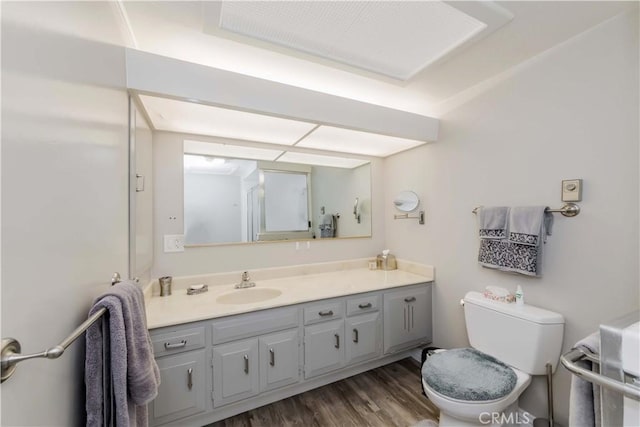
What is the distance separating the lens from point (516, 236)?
1.51m

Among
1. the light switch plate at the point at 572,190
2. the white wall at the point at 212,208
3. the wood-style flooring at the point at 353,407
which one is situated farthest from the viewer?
the white wall at the point at 212,208

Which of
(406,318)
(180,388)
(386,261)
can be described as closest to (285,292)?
(180,388)

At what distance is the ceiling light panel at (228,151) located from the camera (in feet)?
6.52

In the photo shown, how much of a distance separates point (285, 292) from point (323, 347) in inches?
18.6

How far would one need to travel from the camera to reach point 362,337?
1944 millimetres

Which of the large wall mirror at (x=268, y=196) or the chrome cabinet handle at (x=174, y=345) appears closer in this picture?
the chrome cabinet handle at (x=174, y=345)

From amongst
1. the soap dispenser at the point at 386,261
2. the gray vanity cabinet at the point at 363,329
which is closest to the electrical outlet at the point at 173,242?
the gray vanity cabinet at the point at 363,329

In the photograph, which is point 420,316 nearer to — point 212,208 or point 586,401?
point 586,401

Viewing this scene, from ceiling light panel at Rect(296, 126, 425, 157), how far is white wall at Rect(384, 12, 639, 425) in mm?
426

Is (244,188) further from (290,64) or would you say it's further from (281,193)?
(290,64)

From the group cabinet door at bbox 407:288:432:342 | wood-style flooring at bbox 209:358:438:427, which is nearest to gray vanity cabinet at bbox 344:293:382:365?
wood-style flooring at bbox 209:358:438:427

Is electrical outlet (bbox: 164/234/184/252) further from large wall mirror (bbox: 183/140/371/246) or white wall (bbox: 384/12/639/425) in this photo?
white wall (bbox: 384/12/639/425)

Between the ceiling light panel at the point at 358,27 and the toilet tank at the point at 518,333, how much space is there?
5.05ft

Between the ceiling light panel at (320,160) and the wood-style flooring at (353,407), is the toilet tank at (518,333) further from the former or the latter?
the ceiling light panel at (320,160)
